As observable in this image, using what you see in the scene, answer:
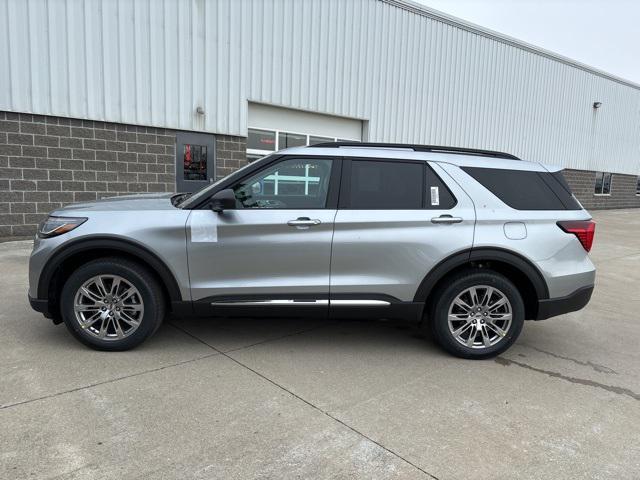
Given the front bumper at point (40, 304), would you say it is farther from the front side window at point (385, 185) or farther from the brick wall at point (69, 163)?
the brick wall at point (69, 163)

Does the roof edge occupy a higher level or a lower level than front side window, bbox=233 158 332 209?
higher

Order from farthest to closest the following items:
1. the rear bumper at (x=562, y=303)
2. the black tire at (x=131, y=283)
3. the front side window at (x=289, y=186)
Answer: the rear bumper at (x=562, y=303) → the front side window at (x=289, y=186) → the black tire at (x=131, y=283)

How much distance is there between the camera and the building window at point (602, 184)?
2379cm

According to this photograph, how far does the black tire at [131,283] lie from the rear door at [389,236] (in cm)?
150

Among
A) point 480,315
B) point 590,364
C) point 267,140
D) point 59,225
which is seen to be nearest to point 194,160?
point 267,140

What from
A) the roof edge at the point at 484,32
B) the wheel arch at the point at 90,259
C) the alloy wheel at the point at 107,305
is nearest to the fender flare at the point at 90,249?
the wheel arch at the point at 90,259

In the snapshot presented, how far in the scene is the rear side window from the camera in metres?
4.23

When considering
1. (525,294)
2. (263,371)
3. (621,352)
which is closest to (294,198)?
(263,371)

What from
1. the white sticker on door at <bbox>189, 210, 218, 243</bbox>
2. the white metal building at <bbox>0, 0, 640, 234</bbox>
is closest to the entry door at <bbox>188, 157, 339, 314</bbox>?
the white sticker on door at <bbox>189, 210, 218, 243</bbox>

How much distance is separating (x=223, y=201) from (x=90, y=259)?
50.9 inches

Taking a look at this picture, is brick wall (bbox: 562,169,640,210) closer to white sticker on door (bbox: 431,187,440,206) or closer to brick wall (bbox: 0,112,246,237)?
brick wall (bbox: 0,112,246,237)

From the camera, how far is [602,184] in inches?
955

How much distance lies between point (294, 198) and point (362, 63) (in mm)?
10276

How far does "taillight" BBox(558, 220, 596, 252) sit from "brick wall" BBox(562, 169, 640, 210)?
18578mm
